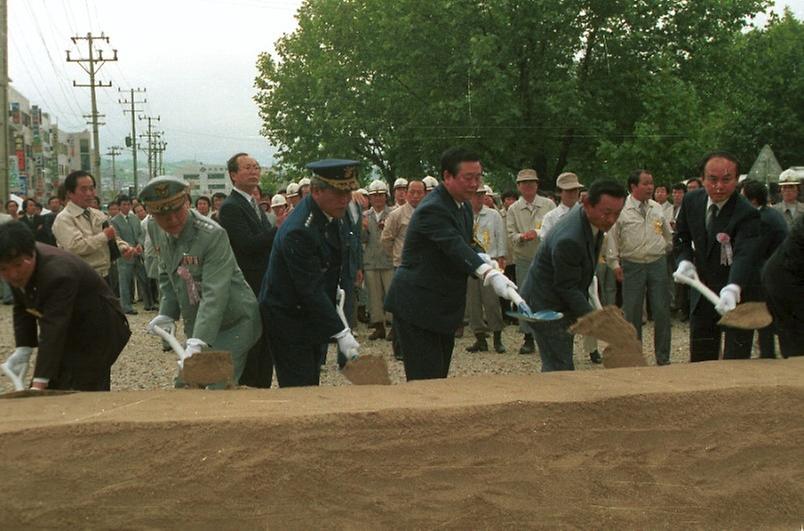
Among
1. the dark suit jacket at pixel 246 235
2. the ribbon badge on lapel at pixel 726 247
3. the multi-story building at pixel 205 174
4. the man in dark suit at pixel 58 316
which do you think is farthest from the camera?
the multi-story building at pixel 205 174

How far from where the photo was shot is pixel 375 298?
11.2 m

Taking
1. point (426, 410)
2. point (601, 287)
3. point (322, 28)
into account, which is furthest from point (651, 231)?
point (322, 28)

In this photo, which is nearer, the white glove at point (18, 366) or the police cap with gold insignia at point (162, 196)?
the white glove at point (18, 366)

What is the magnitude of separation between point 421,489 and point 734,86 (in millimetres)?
28955

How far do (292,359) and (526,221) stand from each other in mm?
5981

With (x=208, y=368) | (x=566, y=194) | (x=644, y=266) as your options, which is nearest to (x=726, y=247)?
(x=208, y=368)

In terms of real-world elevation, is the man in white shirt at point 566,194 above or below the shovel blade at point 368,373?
above

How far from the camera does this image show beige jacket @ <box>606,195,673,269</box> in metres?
8.65

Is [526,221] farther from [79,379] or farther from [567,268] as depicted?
[79,379]

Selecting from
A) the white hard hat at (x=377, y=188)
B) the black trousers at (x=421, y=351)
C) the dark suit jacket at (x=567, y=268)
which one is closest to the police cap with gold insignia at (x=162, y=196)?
the black trousers at (x=421, y=351)

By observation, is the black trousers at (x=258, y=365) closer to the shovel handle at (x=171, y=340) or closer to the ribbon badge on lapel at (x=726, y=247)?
the shovel handle at (x=171, y=340)

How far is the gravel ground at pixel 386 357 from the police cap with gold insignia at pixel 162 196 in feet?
11.2

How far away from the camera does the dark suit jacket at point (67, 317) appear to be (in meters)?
4.01

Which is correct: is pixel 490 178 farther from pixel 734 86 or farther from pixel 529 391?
pixel 529 391
